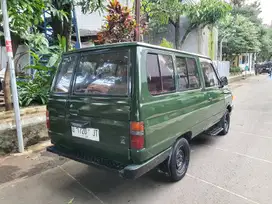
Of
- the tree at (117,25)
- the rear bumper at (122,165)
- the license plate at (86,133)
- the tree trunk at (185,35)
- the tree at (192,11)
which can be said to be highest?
the tree at (192,11)

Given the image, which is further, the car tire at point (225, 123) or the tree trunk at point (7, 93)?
the car tire at point (225, 123)

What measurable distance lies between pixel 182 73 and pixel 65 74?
171cm

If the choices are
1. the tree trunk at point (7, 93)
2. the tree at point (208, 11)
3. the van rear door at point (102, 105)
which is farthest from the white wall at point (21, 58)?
the tree at point (208, 11)

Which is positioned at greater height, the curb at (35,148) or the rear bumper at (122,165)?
the rear bumper at (122,165)

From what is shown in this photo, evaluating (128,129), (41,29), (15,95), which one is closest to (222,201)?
(128,129)

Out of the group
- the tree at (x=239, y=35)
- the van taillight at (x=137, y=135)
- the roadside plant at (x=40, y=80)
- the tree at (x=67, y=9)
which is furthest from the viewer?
the tree at (x=239, y=35)

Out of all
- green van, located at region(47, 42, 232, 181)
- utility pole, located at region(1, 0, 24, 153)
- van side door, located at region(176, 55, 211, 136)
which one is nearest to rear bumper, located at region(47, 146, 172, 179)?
green van, located at region(47, 42, 232, 181)

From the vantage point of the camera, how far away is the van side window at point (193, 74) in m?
3.54

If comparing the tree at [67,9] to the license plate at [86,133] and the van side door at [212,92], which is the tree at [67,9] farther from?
the license plate at [86,133]

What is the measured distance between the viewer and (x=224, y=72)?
686 inches

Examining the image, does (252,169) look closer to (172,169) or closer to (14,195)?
(172,169)

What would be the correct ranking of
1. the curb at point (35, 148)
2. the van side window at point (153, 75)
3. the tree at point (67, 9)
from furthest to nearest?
the tree at point (67, 9) → the curb at point (35, 148) → the van side window at point (153, 75)

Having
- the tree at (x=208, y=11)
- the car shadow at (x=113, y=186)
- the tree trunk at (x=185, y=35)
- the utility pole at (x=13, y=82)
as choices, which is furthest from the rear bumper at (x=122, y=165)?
the tree trunk at (x=185, y=35)

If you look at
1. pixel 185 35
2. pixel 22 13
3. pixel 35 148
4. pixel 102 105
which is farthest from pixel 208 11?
pixel 102 105
